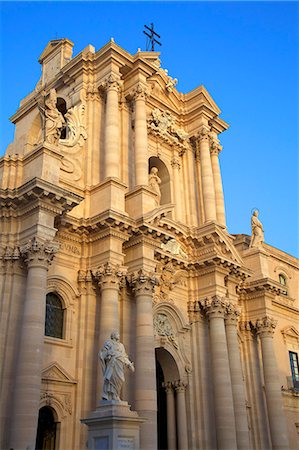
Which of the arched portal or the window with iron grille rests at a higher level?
the window with iron grille

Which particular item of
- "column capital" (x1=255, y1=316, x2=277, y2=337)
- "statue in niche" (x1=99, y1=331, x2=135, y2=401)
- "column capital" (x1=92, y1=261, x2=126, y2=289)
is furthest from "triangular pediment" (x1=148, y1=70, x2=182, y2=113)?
"statue in niche" (x1=99, y1=331, x2=135, y2=401)

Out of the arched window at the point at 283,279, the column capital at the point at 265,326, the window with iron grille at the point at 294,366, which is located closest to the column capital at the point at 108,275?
the column capital at the point at 265,326

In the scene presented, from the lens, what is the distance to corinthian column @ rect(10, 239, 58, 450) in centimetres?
1426

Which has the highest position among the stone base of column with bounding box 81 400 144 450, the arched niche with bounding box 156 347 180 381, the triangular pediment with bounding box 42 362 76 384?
the arched niche with bounding box 156 347 180 381

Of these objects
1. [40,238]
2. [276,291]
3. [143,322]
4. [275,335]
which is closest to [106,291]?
[143,322]

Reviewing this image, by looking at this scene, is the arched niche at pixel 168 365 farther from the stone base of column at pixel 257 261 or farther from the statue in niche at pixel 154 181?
the stone base of column at pixel 257 261

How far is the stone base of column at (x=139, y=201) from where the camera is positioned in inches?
796

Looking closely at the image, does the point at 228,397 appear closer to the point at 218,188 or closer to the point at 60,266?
the point at 60,266

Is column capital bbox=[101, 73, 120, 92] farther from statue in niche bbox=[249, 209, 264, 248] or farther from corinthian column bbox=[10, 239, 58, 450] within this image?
statue in niche bbox=[249, 209, 264, 248]

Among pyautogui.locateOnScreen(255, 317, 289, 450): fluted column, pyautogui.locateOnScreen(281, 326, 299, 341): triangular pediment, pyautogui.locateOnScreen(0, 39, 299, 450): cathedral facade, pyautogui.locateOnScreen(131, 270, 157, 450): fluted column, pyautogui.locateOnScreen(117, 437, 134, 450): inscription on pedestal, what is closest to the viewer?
pyautogui.locateOnScreen(117, 437, 134, 450): inscription on pedestal

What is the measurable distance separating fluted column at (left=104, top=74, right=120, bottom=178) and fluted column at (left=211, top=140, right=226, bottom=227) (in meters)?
6.76

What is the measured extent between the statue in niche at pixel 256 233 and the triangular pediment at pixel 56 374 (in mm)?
13925

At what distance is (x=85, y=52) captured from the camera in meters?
23.8

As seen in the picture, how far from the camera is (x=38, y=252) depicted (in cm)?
1627
